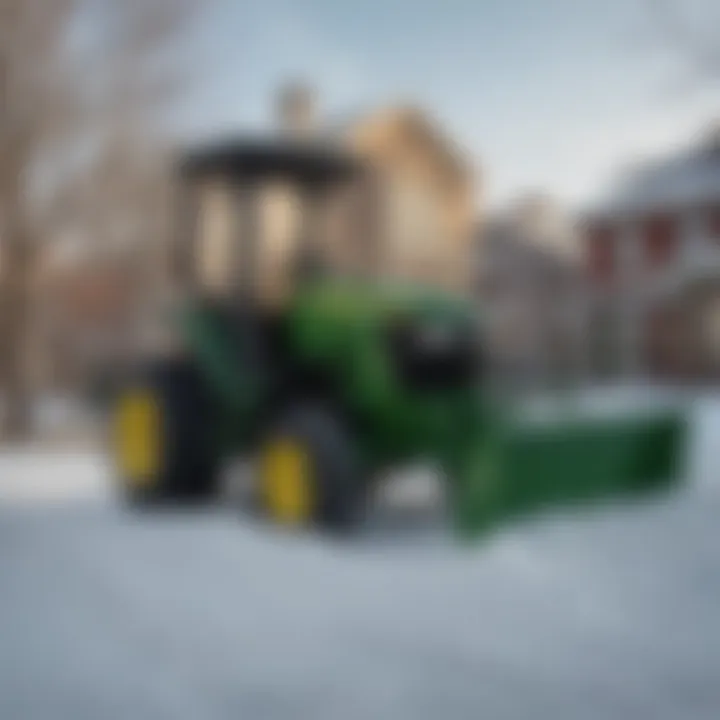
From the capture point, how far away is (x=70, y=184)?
1295mm

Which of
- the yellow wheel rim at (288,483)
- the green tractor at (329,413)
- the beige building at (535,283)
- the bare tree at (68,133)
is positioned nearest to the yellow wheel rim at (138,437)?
the green tractor at (329,413)

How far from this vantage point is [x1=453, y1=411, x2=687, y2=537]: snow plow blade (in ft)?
5.56

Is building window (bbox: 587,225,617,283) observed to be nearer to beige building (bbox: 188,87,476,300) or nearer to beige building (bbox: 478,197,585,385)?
beige building (bbox: 478,197,585,385)

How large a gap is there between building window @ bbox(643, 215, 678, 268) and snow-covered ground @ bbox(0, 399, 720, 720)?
0.23 m

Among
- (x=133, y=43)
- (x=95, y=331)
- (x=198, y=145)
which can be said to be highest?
(x=133, y=43)

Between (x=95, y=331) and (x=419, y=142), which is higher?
(x=419, y=142)

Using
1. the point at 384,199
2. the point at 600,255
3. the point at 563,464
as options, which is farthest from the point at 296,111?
the point at 563,464

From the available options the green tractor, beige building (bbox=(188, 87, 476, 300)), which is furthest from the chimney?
the green tractor

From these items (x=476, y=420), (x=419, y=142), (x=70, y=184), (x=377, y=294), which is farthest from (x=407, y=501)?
(x=70, y=184)

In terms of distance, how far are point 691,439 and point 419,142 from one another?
0.81 meters

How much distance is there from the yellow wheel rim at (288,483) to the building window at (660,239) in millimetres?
658

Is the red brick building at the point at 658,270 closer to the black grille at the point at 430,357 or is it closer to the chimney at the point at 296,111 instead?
the black grille at the point at 430,357

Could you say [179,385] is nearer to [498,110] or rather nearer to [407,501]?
[407,501]

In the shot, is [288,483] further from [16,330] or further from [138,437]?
[16,330]
